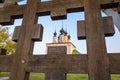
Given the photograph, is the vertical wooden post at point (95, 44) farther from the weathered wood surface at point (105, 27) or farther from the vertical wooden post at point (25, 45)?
the vertical wooden post at point (25, 45)

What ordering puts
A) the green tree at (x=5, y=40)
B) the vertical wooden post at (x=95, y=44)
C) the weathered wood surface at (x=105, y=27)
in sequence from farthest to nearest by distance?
the green tree at (x=5, y=40) → the weathered wood surface at (x=105, y=27) → the vertical wooden post at (x=95, y=44)

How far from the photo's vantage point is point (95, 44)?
109 cm

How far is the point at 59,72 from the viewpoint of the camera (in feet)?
3.51

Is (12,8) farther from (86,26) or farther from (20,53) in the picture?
(86,26)

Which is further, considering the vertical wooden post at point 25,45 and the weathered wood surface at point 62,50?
the vertical wooden post at point 25,45

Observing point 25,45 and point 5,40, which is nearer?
point 25,45

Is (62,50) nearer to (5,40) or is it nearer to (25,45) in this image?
(25,45)

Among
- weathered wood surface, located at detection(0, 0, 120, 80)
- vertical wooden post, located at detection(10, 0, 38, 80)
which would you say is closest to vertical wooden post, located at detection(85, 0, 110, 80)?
weathered wood surface, located at detection(0, 0, 120, 80)

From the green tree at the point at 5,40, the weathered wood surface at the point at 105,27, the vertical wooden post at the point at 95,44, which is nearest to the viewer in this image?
the vertical wooden post at the point at 95,44

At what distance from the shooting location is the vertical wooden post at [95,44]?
1.01 metres

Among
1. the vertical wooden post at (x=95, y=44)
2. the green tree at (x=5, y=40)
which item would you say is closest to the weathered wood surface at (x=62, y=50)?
the vertical wooden post at (x=95, y=44)

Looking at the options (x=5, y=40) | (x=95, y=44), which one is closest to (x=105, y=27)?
(x=95, y=44)

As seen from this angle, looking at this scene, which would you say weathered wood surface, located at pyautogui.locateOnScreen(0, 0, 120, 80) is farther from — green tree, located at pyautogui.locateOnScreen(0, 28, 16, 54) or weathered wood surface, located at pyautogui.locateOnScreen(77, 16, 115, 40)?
green tree, located at pyautogui.locateOnScreen(0, 28, 16, 54)

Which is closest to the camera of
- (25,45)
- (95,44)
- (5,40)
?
(95,44)
